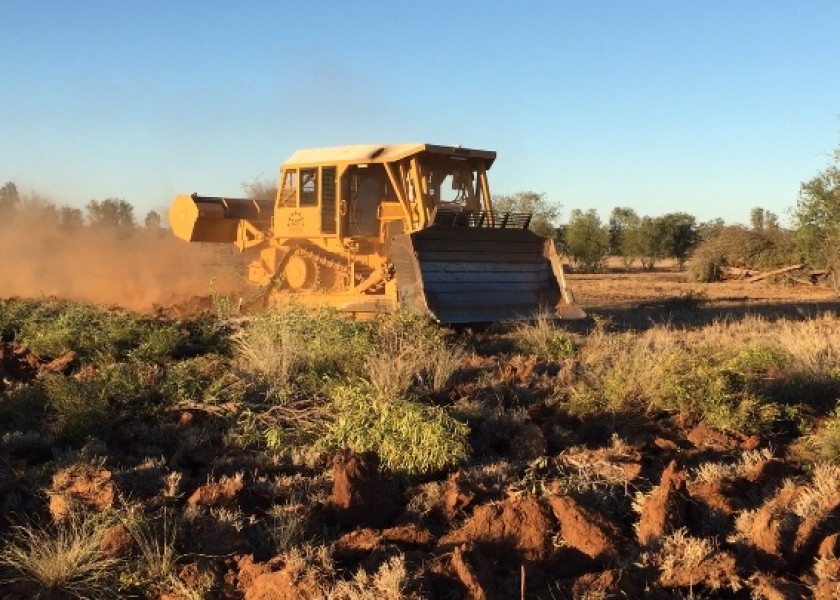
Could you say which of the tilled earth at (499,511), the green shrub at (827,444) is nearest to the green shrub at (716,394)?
the tilled earth at (499,511)

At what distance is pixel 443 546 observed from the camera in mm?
4648

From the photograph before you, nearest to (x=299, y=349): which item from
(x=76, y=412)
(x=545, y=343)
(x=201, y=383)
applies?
(x=201, y=383)

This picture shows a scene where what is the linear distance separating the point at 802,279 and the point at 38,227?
25852mm

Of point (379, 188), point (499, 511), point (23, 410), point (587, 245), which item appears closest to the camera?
point (499, 511)

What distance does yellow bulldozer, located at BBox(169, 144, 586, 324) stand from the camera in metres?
12.4

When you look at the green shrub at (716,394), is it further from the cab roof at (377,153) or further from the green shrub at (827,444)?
the cab roof at (377,153)

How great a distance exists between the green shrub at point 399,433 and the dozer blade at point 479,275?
16.8ft

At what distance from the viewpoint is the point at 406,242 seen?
39.7 feet

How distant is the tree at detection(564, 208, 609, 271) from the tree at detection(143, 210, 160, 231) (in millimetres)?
24218

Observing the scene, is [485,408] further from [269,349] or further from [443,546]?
[443,546]

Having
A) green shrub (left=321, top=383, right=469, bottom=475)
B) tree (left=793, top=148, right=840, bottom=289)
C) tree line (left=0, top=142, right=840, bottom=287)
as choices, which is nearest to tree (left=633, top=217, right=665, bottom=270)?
tree line (left=0, top=142, right=840, bottom=287)

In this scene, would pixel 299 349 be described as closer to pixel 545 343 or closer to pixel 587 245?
pixel 545 343

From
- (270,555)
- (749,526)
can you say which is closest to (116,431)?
(270,555)

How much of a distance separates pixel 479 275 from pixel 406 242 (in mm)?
1461
